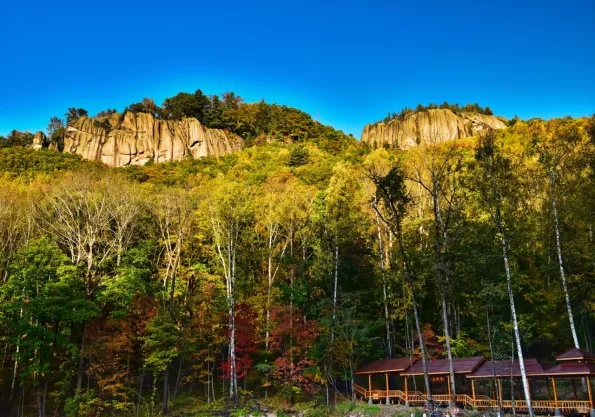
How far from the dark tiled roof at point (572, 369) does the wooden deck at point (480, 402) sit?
3.95 ft

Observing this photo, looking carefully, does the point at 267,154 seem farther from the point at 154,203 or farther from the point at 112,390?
the point at 112,390

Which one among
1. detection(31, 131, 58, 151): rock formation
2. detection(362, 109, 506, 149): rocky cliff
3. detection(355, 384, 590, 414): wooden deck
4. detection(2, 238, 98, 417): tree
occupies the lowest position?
detection(355, 384, 590, 414): wooden deck

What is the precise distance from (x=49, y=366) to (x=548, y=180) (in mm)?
28227

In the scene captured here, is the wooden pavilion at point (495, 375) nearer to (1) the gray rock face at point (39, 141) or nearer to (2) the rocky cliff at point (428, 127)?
(2) the rocky cliff at point (428, 127)

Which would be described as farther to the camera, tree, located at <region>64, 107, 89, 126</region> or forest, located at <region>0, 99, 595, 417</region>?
tree, located at <region>64, 107, 89, 126</region>

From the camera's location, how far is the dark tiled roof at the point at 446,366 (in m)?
22.7

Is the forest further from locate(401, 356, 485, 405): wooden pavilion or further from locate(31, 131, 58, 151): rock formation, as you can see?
locate(31, 131, 58, 151): rock formation

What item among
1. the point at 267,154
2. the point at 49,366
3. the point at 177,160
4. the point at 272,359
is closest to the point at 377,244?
the point at 272,359

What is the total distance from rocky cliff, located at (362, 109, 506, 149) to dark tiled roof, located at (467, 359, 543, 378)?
57.6 meters

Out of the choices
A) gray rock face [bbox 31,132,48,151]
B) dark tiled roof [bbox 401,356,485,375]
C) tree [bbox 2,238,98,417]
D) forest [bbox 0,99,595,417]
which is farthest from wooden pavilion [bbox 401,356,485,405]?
gray rock face [bbox 31,132,48,151]

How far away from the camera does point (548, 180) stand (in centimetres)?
2350

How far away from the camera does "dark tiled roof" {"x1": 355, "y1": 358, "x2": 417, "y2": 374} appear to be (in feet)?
83.0

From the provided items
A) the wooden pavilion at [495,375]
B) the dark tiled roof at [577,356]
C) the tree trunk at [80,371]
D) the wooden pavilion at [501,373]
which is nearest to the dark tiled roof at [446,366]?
the wooden pavilion at [495,375]

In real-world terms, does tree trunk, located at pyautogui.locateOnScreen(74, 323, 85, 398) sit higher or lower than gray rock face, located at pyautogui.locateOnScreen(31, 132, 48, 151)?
lower
